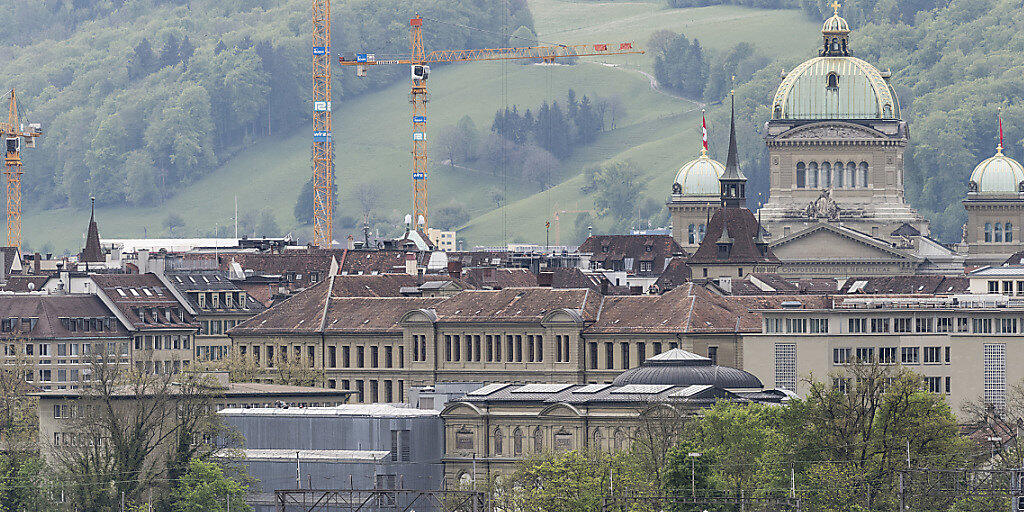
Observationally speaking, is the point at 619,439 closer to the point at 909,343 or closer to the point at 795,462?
the point at 795,462

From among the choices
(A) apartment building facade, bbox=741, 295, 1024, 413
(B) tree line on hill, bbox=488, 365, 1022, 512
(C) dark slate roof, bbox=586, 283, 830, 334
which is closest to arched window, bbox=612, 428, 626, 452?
(B) tree line on hill, bbox=488, 365, 1022, 512

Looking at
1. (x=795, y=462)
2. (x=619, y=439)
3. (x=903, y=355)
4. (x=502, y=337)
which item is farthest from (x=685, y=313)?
(x=795, y=462)

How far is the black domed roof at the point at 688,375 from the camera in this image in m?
152

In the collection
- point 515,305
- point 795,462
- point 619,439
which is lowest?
point 795,462

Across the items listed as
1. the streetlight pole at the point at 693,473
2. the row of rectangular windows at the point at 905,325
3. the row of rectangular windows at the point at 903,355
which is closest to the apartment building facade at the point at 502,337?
the row of rectangular windows at the point at 905,325

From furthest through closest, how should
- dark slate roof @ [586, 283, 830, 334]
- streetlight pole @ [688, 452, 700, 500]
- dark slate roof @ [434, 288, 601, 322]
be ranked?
dark slate roof @ [434, 288, 601, 322]
dark slate roof @ [586, 283, 830, 334]
streetlight pole @ [688, 452, 700, 500]

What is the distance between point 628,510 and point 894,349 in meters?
47.8

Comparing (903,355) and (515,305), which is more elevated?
(515,305)

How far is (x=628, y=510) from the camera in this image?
4870 inches

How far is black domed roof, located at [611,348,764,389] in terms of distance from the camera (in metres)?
152

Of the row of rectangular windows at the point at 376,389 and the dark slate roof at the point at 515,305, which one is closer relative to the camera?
the dark slate roof at the point at 515,305

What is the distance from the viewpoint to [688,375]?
501ft

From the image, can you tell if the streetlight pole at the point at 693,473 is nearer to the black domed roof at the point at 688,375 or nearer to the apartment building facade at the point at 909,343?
the black domed roof at the point at 688,375

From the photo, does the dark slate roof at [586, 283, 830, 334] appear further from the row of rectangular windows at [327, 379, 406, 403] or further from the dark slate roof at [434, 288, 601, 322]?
the row of rectangular windows at [327, 379, 406, 403]
